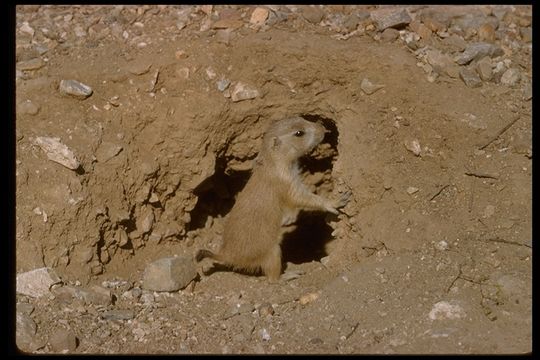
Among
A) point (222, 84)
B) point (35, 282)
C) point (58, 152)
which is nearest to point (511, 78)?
point (222, 84)

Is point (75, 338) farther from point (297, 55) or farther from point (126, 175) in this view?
point (297, 55)

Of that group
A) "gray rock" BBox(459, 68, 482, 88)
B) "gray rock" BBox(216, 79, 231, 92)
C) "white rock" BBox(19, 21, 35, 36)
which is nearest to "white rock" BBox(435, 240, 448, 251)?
"gray rock" BBox(459, 68, 482, 88)

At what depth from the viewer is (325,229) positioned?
26.5 ft

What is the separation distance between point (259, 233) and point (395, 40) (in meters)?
2.49

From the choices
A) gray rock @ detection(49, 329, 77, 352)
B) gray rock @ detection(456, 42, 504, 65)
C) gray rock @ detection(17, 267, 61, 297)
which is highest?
gray rock @ detection(456, 42, 504, 65)

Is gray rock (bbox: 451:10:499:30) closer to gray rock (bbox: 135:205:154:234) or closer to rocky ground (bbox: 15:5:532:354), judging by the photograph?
rocky ground (bbox: 15:5:532:354)

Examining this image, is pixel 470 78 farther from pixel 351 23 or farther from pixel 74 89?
pixel 74 89

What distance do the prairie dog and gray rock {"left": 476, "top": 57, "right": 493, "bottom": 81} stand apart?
170 centimetres

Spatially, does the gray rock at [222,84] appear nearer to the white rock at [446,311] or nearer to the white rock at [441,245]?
the white rock at [441,245]

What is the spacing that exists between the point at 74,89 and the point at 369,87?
117 inches

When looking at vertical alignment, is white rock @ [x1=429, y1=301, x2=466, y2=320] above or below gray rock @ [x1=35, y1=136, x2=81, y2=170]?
above

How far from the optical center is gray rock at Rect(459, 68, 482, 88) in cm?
631

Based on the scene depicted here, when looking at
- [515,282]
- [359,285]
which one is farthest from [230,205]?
[515,282]

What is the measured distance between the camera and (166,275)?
624cm
